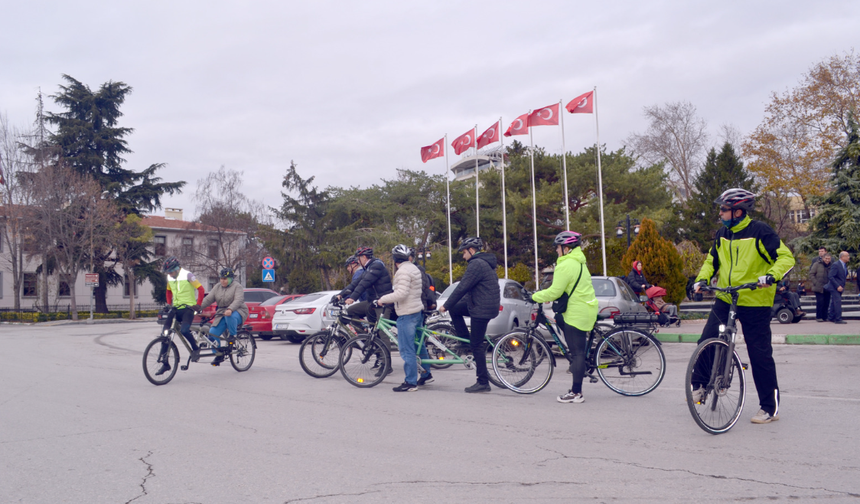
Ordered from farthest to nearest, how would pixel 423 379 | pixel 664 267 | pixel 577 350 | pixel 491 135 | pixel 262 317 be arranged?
pixel 491 135
pixel 664 267
pixel 262 317
pixel 423 379
pixel 577 350

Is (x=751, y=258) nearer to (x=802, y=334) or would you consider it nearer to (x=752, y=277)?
(x=752, y=277)

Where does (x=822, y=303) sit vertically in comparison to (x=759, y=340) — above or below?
below

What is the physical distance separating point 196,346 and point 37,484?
222 inches

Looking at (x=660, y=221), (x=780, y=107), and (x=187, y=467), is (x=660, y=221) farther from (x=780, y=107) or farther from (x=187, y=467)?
(x=187, y=467)

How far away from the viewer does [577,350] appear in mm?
7332

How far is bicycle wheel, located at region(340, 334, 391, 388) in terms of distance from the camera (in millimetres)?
8844

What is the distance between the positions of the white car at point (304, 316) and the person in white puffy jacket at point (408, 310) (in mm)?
7638

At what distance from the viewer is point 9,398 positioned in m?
8.39

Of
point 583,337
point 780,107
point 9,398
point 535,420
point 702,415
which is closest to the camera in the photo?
point 702,415

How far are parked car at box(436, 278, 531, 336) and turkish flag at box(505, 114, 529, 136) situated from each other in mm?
17872

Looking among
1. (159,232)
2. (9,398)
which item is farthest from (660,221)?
(159,232)

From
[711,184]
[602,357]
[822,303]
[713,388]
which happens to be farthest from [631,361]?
A: [711,184]

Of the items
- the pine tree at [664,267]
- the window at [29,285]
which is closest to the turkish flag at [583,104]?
the pine tree at [664,267]

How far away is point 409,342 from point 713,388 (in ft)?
12.7
